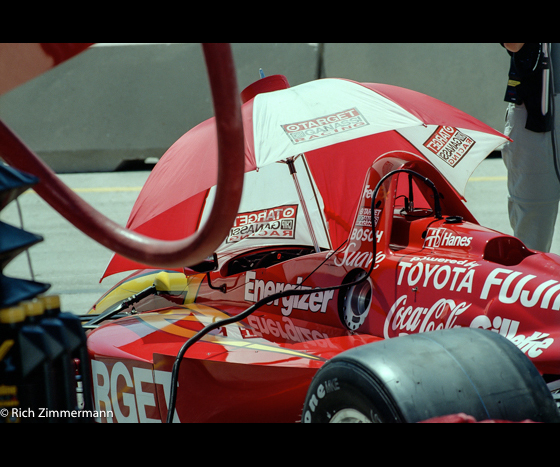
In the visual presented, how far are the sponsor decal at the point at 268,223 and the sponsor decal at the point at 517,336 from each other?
249 cm

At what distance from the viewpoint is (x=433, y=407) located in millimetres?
1889

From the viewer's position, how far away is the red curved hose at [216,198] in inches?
42.6

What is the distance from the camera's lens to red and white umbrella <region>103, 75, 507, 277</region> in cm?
340

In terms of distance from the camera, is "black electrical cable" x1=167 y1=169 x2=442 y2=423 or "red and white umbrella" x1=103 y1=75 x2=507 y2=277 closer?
"black electrical cable" x1=167 y1=169 x2=442 y2=423

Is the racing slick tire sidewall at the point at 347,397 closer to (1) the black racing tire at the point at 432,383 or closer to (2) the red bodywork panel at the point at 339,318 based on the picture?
(1) the black racing tire at the point at 432,383

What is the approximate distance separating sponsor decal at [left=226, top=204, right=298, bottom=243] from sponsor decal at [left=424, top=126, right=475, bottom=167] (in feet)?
4.14

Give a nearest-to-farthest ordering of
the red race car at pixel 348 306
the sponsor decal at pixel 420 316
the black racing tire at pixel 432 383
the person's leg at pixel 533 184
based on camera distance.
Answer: the black racing tire at pixel 432 383, the red race car at pixel 348 306, the sponsor decal at pixel 420 316, the person's leg at pixel 533 184

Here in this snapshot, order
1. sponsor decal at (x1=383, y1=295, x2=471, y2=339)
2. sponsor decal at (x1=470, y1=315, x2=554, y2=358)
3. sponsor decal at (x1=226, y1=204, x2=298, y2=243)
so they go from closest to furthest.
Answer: sponsor decal at (x1=470, y1=315, x2=554, y2=358) < sponsor decal at (x1=383, y1=295, x2=471, y2=339) < sponsor decal at (x1=226, y1=204, x2=298, y2=243)

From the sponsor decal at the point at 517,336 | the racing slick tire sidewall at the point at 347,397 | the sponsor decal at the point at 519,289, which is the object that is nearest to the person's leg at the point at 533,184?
the sponsor decal at the point at 519,289

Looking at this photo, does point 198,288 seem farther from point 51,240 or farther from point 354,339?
point 51,240

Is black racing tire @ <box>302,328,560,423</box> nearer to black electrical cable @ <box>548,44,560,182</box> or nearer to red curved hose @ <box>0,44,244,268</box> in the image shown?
red curved hose @ <box>0,44,244,268</box>

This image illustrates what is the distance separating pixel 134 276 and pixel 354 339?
233 centimetres

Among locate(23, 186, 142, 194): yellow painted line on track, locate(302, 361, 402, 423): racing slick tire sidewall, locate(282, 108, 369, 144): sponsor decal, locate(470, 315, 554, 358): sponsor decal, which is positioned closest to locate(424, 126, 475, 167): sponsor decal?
locate(282, 108, 369, 144): sponsor decal

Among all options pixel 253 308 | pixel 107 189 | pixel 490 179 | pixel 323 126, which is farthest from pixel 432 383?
pixel 107 189
